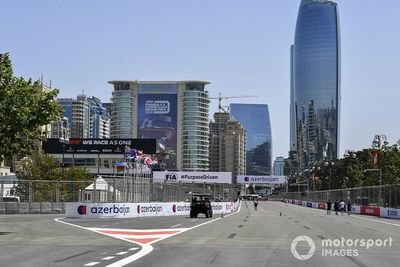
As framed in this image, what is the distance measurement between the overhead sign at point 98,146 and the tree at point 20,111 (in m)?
112

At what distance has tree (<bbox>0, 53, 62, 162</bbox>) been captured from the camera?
1053 inches

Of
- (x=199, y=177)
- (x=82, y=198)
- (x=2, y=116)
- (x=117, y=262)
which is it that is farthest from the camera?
(x=199, y=177)

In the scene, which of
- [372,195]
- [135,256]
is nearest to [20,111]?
[135,256]

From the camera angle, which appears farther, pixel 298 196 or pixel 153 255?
pixel 298 196

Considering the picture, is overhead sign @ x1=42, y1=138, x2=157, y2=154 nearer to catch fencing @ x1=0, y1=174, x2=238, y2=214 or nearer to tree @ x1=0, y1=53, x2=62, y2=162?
catch fencing @ x1=0, y1=174, x2=238, y2=214

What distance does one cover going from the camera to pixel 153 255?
53.5ft

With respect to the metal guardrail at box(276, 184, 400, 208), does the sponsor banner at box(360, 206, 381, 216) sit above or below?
below

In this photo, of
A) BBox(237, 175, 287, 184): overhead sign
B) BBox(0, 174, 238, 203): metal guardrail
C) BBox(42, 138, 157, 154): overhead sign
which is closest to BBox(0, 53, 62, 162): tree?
BBox(0, 174, 238, 203): metal guardrail

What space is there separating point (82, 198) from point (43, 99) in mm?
21538

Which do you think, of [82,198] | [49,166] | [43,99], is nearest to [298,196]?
[49,166]

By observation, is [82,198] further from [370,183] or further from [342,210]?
[370,183]

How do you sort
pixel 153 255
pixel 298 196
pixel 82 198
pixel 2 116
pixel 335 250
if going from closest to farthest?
pixel 153 255 < pixel 335 250 < pixel 2 116 < pixel 82 198 < pixel 298 196

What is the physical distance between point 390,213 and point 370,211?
25.6 feet

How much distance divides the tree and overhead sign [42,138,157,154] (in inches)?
4407
